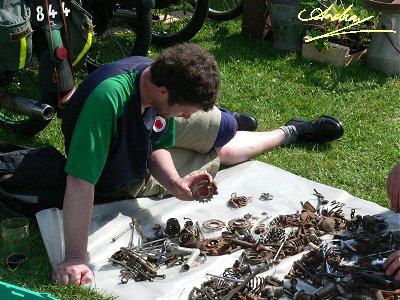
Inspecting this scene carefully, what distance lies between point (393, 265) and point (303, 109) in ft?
9.05

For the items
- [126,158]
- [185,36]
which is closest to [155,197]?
[126,158]

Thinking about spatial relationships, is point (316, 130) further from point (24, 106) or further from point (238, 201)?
point (24, 106)

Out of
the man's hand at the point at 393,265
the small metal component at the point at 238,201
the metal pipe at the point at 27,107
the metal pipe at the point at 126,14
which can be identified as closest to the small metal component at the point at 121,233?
the small metal component at the point at 238,201

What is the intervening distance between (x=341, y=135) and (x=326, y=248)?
167cm

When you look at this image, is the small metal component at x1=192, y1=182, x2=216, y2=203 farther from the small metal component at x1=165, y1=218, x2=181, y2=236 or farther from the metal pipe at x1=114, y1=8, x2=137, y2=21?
the metal pipe at x1=114, y1=8, x2=137, y2=21

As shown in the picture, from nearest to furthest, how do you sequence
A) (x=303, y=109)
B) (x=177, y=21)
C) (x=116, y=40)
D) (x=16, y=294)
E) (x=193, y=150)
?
(x=16, y=294) → (x=193, y=150) → (x=303, y=109) → (x=116, y=40) → (x=177, y=21)

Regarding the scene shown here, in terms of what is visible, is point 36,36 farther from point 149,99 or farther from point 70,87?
point 149,99

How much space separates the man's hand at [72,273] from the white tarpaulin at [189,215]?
0.08 meters

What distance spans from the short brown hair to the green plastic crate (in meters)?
1.21

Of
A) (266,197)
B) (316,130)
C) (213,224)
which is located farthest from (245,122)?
(213,224)

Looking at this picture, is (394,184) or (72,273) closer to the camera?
(72,273)

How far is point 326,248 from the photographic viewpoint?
418cm

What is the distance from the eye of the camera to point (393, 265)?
3793 millimetres

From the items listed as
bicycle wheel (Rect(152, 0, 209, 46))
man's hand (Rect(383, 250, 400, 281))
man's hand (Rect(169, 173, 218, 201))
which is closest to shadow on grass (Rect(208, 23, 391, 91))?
bicycle wheel (Rect(152, 0, 209, 46))
